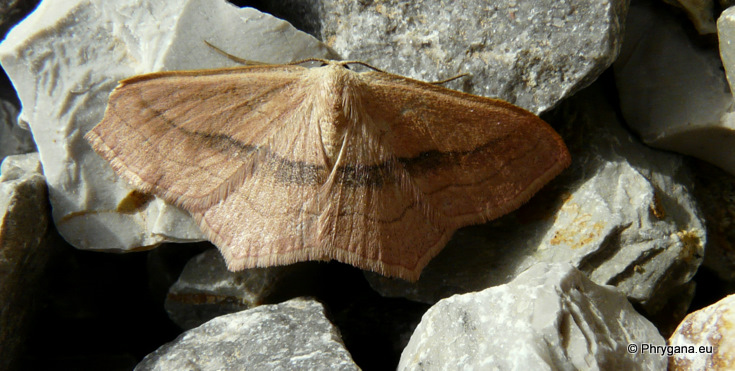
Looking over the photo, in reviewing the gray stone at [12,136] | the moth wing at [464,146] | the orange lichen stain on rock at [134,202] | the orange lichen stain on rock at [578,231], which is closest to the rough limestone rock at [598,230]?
the orange lichen stain on rock at [578,231]

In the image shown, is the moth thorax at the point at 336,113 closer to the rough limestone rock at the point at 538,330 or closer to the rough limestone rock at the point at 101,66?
the rough limestone rock at the point at 101,66

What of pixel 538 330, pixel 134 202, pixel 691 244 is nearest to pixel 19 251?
pixel 134 202

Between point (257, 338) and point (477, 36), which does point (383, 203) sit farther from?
point (477, 36)

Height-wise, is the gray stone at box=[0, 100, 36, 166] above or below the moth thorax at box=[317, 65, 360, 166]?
below

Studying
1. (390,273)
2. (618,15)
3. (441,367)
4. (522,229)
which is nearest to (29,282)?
(390,273)

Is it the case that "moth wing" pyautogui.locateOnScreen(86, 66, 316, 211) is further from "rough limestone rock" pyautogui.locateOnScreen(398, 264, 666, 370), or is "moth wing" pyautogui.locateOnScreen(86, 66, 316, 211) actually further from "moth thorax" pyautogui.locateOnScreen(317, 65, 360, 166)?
"rough limestone rock" pyautogui.locateOnScreen(398, 264, 666, 370)

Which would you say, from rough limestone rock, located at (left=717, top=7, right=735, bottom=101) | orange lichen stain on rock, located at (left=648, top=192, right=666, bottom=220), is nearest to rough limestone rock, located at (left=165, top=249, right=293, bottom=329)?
orange lichen stain on rock, located at (left=648, top=192, right=666, bottom=220)
